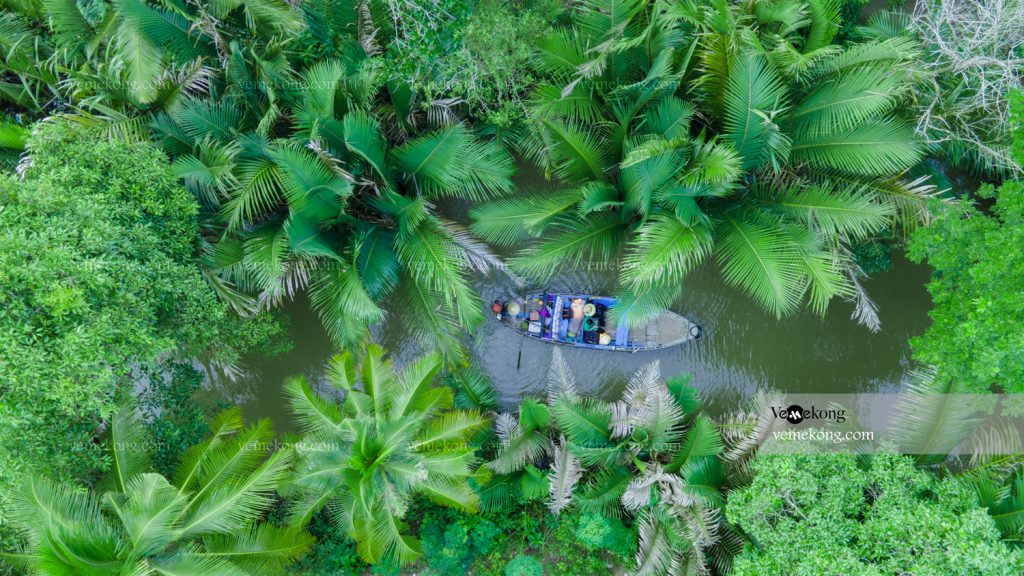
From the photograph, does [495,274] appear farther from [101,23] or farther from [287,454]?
[101,23]

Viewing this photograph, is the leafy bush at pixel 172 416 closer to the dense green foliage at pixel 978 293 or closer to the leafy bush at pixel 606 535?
the leafy bush at pixel 606 535

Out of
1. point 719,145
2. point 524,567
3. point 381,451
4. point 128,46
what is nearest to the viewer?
point 381,451

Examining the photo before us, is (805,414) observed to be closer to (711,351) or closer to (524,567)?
(711,351)

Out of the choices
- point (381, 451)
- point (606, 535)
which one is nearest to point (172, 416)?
point (381, 451)

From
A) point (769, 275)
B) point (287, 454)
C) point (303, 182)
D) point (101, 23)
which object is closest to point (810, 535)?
point (769, 275)

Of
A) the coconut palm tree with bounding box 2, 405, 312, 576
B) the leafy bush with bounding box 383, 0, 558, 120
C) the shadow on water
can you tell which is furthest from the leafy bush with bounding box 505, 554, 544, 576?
the leafy bush with bounding box 383, 0, 558, 120

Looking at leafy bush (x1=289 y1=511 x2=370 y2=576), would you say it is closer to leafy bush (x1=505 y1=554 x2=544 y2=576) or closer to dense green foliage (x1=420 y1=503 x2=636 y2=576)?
dense green foliage (x1=420 y1=503 x2=636 y2=576)
